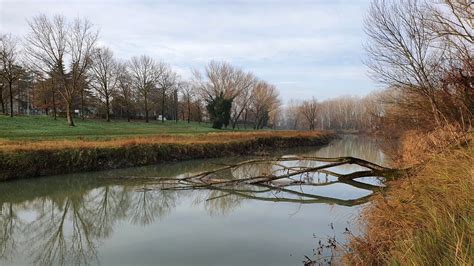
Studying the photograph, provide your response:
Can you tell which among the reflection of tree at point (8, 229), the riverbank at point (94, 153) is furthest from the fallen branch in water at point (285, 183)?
the reflection of tree at point (8, 229)

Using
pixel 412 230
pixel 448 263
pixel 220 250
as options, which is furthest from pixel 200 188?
pixel 448 263

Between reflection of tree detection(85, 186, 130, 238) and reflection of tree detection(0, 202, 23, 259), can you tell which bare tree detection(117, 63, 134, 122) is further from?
reflection of tree detection(0, 202, 23, 259)

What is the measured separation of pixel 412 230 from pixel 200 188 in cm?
902

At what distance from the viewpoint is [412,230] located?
14.0 ft

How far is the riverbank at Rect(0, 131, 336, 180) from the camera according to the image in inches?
562

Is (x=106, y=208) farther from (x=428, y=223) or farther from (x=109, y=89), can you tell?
(x=109, y=89)

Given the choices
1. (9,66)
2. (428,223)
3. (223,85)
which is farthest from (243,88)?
(428,223)

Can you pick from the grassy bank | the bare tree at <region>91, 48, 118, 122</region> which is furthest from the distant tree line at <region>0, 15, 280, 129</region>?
the grassy bank

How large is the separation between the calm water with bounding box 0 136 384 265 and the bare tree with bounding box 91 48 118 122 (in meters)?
32.0

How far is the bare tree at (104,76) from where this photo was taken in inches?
1721

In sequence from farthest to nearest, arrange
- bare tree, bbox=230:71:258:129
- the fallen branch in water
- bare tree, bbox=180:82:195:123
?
bare tree, bbox=180:82:195:123 → bare tree, bbox=230:71:258:129 → the fallen branch in water

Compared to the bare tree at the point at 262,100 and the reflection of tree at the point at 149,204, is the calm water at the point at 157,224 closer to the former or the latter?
the reflection of tree at the point at 149,204

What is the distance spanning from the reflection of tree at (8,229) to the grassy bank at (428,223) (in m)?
5.87

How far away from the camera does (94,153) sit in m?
16.9
